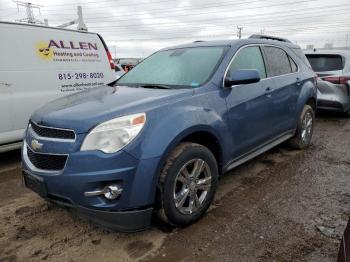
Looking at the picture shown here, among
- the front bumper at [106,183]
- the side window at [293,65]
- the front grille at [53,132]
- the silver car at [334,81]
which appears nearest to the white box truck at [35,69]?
the front grille at [53,132]

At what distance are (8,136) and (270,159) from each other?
12.5 feet

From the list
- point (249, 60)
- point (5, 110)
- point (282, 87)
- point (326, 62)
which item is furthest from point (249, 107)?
point (326, 62)

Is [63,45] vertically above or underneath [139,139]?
above

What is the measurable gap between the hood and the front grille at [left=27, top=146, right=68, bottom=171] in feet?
0.85

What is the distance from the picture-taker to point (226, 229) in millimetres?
3174

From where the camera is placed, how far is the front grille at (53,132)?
2.78 m

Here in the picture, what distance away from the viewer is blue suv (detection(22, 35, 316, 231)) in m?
2.69

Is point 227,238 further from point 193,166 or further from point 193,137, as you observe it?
point 193,137

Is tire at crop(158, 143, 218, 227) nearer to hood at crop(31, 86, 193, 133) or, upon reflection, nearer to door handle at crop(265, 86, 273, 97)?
hood at crop(31, 86, 193, 133)

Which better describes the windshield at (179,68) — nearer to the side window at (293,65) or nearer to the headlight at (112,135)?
the headlight at (112,135)

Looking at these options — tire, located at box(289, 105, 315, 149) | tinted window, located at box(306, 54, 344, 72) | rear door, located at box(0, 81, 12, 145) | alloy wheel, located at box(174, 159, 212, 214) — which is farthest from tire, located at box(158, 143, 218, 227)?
tinted window, located at box(306, 54, 344, 72)

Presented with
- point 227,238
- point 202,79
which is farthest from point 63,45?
point 227,238

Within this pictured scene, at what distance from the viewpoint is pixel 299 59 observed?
5.49m

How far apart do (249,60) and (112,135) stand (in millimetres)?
2220
